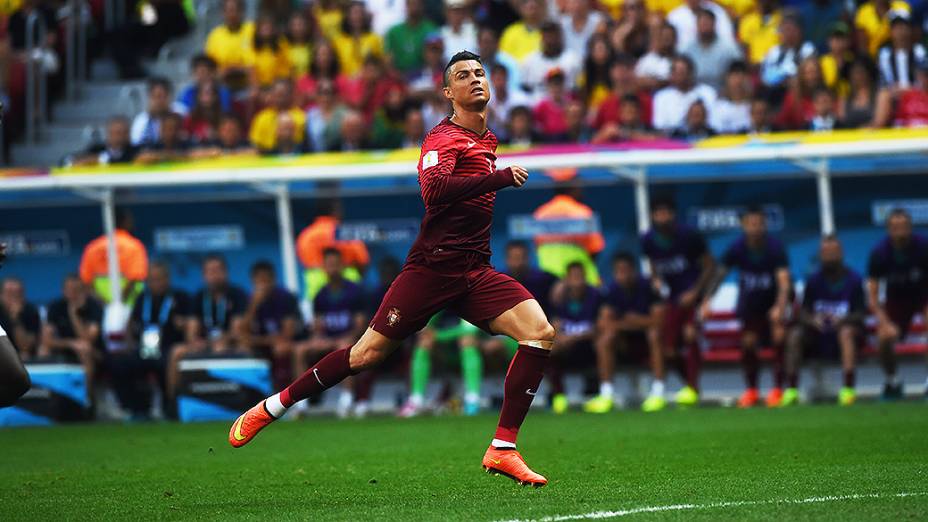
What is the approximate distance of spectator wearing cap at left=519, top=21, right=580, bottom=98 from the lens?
705 inches

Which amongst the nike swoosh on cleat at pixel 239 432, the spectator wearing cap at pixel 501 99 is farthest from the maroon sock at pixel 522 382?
the spectator wearing cap at pixel 501 99

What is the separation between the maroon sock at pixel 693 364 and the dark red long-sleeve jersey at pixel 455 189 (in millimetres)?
7732

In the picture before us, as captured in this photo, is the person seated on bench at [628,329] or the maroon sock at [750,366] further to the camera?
the person seated on bench at [628,329]

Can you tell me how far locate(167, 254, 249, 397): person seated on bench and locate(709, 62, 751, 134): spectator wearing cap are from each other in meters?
5.53

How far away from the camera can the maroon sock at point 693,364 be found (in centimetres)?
1539

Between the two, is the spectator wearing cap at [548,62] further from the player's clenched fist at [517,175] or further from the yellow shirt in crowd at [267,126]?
the player's clenched fist at [517,175]

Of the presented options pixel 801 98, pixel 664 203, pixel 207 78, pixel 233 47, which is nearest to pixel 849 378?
pixel 664 203

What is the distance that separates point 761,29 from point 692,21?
2.72 feet

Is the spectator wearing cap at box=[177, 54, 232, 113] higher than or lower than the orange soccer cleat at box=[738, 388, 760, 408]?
higher

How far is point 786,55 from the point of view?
17.0m

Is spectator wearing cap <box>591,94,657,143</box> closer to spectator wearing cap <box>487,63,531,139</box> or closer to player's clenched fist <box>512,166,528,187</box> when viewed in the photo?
spectator wearing cap <box>487,63,531,139</box>

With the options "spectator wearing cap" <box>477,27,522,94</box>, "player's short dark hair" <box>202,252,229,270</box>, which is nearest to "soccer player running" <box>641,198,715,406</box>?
"spectator wearing cap" <box>477,27,522,94</box>

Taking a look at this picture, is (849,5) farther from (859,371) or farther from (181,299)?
(181,299)

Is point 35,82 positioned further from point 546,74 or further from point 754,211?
point 754,211
